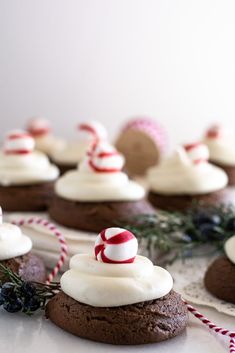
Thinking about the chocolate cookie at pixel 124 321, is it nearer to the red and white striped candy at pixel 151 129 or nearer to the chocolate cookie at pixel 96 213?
the chocolate cookie at pixel 96 213

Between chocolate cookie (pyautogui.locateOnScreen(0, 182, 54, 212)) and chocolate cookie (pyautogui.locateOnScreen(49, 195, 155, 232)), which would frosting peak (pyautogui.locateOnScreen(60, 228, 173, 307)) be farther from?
chocolate cookie (pyautogui.locateOnScreen(0, 182, 54, 212))

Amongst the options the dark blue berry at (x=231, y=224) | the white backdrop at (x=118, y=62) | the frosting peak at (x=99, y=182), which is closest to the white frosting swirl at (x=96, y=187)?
the frosting peak at (x=99, y=182)

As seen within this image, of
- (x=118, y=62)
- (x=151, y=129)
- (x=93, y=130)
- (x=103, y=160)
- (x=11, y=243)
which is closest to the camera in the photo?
(x=11, y=243)

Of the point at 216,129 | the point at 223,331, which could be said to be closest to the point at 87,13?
the point at 216,129

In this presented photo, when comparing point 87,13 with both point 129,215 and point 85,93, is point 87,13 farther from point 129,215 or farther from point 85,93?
point 129,215

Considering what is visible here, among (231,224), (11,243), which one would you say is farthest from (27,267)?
(231,224)

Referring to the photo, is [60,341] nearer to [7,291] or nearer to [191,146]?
[7,291]
